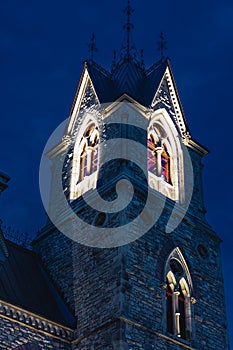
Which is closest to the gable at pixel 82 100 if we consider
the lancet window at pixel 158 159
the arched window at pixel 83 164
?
the arched window at pixel 83 164

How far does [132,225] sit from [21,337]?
18.1 feet

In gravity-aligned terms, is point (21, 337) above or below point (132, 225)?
below

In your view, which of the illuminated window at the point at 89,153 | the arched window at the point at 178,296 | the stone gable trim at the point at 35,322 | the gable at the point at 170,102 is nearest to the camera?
the stone gable trim at the point at 35,322

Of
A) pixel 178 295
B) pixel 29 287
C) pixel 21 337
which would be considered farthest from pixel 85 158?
pixel 21 337

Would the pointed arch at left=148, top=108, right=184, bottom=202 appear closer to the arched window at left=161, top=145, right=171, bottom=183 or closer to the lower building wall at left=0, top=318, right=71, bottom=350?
the arched window at left=161, top=145, right=171, bottom=183

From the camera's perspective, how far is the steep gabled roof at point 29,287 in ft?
76.0

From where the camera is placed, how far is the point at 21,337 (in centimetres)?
2161

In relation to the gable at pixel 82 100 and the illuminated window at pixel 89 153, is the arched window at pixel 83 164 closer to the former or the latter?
the illuminated window at pixel 89 153

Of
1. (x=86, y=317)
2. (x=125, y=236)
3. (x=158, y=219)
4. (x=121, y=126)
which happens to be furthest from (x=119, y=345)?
(x=121, y=126)

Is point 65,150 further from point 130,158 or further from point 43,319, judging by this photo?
point 43,319

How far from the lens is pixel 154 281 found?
24.0 meters

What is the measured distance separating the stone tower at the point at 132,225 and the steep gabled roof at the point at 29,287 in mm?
412

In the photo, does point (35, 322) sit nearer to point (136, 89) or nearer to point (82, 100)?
point (82, 100)

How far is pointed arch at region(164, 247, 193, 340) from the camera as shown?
2405 centimetres
